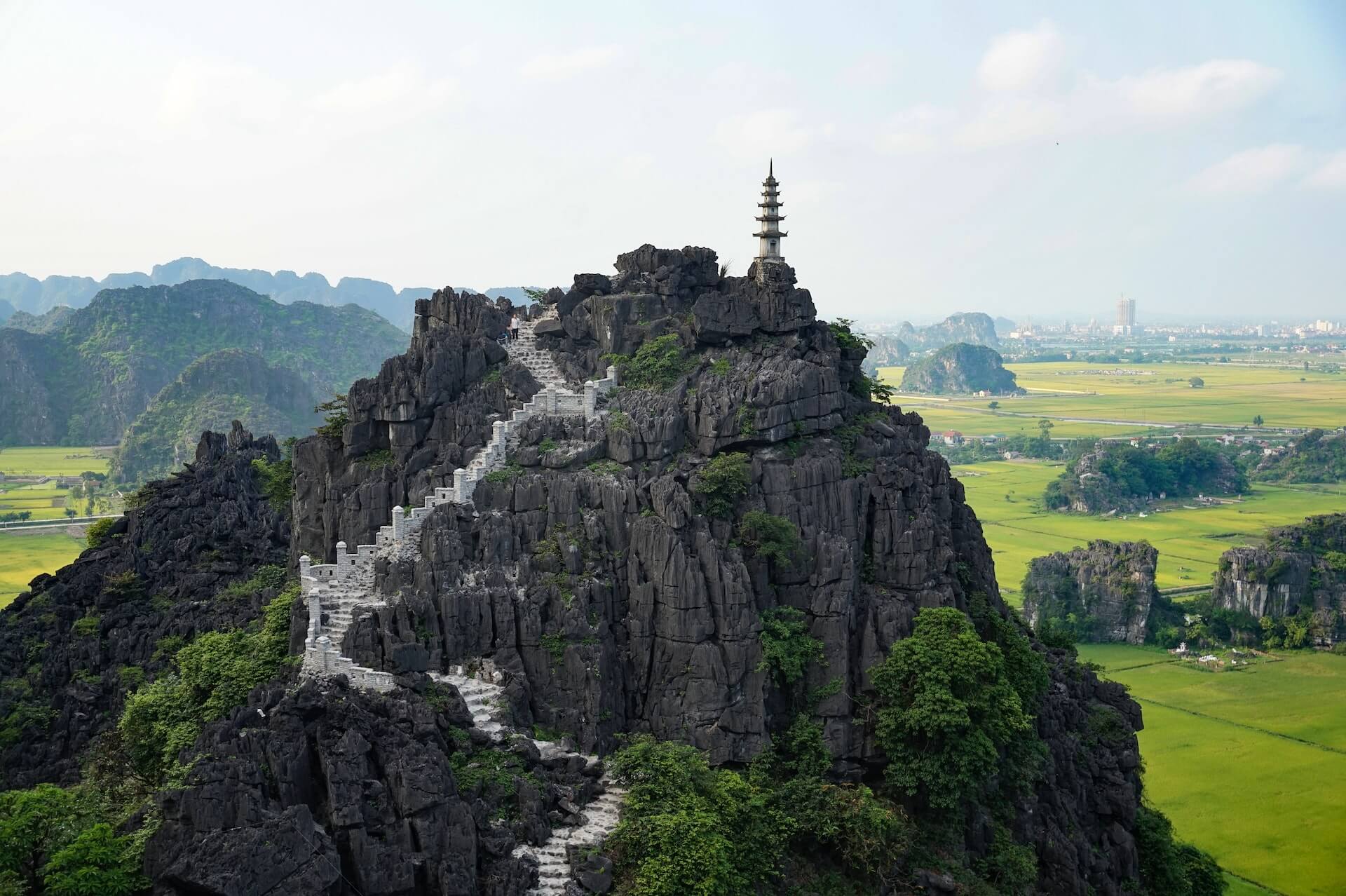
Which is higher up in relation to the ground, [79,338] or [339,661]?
[79,338]

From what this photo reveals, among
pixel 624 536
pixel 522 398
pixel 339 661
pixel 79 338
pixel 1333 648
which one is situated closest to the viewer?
pixel 339 661

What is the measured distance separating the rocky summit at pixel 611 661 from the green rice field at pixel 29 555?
1784 inches

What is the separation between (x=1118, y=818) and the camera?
45.9 metres

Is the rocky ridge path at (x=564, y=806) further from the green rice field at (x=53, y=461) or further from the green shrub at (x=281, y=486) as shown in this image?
the green rice field at (x=53, y=461)

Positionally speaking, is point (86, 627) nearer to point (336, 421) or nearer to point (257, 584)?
point (257, 584)

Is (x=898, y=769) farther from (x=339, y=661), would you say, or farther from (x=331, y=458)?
(x=331, y=458)

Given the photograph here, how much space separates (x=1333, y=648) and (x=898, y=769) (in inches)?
2406

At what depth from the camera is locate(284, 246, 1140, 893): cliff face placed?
127 ft

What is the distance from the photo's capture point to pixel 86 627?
51.7 m

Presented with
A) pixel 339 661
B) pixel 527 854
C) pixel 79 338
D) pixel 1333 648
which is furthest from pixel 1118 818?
pixel 79 338

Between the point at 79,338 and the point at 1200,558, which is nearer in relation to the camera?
the point at 1200,558

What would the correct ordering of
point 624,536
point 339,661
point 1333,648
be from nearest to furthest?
point 339,661
point 624,536
point 1333,648

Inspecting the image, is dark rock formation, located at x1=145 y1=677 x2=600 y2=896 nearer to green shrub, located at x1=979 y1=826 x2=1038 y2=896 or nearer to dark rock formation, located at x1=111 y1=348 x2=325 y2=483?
green shrub, located at x1=979 y1=826 x2=1038 y2=896

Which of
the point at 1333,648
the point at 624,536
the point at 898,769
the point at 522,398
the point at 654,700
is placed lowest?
the point at 1333,648
